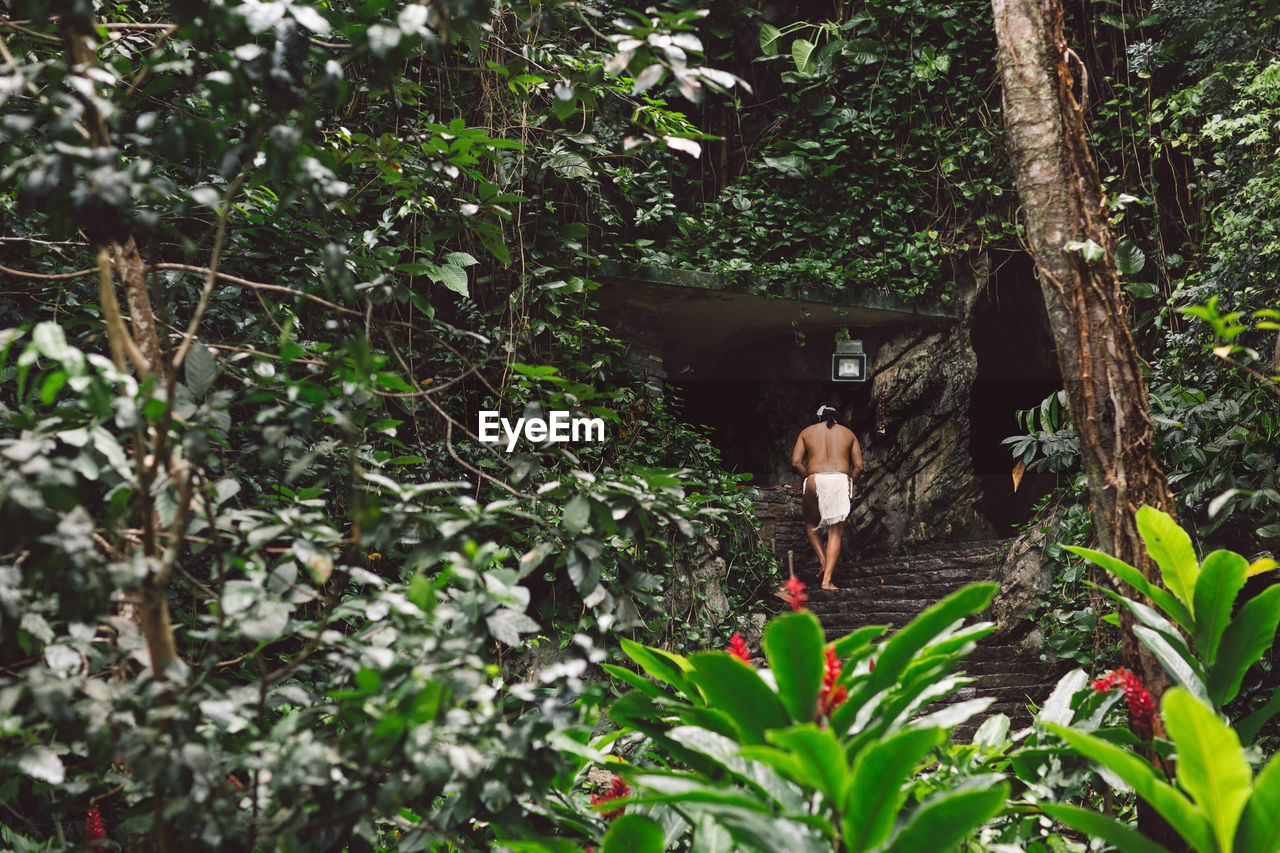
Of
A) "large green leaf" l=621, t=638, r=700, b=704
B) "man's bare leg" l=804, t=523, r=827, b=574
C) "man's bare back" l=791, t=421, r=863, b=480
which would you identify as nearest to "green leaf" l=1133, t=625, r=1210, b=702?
"large green leaf" l=621, t=638, r=700, b=704

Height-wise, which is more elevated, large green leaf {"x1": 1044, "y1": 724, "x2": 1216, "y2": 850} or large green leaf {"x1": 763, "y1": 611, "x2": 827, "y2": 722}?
large green leaf {"x1": 763, "y1": 611, "x2": 827, "y2": 722}

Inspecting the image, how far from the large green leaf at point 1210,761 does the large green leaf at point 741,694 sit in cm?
54

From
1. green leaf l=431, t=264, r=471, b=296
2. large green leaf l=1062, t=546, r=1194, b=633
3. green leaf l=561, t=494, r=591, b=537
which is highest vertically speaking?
green leaf l=431, t=264, r=471, b=296

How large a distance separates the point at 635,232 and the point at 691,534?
18.1 ft

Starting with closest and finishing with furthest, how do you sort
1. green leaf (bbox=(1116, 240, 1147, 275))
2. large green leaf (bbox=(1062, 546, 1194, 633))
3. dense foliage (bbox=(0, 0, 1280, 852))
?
1. dense foliage (bbox=(0, 0, 1280, 852))
2. large green leaf (bbox=(1062, 546, 1194, 633))
3. green leaf (bbox=(1116, 240, 1147, 275))

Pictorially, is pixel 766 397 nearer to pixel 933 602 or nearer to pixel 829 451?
pixel 829 451

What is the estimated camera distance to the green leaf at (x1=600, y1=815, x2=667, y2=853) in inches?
50.8

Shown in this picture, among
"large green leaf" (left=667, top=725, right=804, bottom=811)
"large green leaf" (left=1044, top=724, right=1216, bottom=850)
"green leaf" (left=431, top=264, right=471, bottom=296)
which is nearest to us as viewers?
"large green leaf" (left=1044, top=724, right=1216, bottom=850)

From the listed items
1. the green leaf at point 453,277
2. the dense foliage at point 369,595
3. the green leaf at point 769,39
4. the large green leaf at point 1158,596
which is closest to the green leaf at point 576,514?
the dense foliage at point 369,595

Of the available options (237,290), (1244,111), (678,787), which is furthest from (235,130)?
(1244,111)

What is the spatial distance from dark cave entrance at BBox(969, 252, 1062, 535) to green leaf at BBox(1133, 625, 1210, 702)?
7.56 m

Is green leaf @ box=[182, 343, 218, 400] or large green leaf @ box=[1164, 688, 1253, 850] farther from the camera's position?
green leaf @ box=[182, 343, 218, 400]

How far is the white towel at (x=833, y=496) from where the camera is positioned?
22.4ft

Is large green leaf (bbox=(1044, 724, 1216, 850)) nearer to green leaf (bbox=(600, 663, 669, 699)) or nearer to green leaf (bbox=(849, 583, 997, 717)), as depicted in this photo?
green leaf (bbox=(849, 583, 997, 717))
